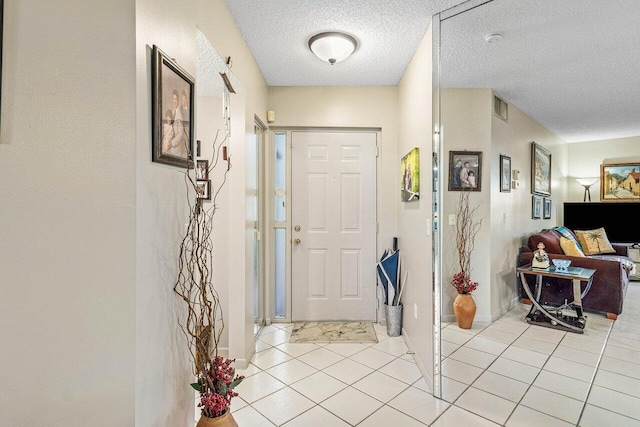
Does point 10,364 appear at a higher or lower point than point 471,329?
higher

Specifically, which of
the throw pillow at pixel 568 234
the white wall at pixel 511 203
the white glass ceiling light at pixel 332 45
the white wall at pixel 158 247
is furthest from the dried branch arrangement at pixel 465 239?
the white wall at pixel 158 247

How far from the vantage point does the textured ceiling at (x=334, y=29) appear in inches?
77.0

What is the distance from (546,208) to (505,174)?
29 cm

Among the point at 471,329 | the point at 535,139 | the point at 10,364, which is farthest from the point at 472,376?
the point at 10,364

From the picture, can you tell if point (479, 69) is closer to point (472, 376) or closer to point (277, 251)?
point (472, 376)

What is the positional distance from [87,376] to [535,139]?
2364 millimetres

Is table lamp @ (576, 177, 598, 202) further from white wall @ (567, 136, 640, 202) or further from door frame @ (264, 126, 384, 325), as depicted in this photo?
door frame @ (264, 126, 384, 325)

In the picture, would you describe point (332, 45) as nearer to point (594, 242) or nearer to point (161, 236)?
point (161, 236)

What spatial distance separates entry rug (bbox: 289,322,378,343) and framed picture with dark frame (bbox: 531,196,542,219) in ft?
5.84

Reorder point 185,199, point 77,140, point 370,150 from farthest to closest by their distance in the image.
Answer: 1. point 370,150
2. point 185,199
3. point 77,140

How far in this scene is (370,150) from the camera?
3379mm

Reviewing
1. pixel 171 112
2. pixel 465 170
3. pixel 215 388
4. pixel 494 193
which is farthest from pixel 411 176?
pixel 215 388

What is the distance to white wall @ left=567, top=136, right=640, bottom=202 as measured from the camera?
58.7 inches

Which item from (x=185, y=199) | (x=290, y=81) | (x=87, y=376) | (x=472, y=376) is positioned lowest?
(x=472, y=376)
